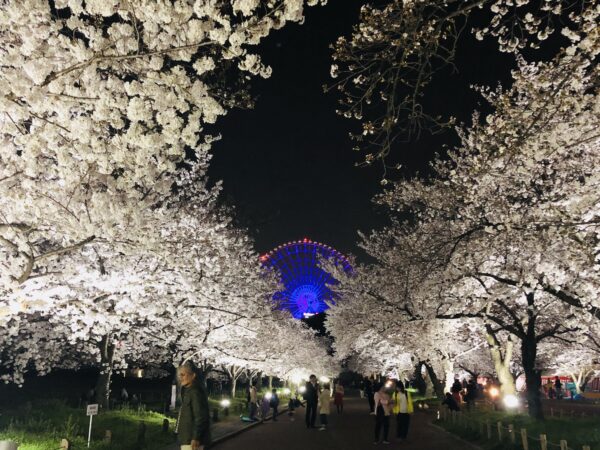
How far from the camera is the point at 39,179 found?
996cm

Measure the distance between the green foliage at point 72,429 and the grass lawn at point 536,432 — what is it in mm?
8215

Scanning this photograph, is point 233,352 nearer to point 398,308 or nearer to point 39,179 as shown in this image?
point 398,308

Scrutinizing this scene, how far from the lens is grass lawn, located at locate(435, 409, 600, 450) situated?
10.8 m

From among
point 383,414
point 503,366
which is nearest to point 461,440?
point 383,414

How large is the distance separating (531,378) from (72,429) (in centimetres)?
1339

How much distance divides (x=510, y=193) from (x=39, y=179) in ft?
38.9

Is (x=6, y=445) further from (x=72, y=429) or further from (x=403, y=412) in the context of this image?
(x=403, y=412)

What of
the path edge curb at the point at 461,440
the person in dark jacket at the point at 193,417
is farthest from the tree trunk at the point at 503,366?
the person in dark jacket at the point at 193,417

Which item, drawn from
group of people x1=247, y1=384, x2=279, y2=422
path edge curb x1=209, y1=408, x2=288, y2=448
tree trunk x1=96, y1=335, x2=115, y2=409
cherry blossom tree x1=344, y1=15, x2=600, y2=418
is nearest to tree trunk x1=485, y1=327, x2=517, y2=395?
cherry blossom tree x1=344, y1=15, x2=600, y2=418

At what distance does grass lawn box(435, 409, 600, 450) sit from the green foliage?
821cm

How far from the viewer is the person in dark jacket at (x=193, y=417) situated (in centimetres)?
599

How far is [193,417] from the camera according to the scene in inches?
242

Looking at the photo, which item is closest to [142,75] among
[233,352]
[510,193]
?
[510,193]

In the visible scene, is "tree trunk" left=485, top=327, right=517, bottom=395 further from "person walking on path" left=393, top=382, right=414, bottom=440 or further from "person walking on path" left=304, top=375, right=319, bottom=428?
"person walking on path" left=304, top=375, right=319, bottom=428
